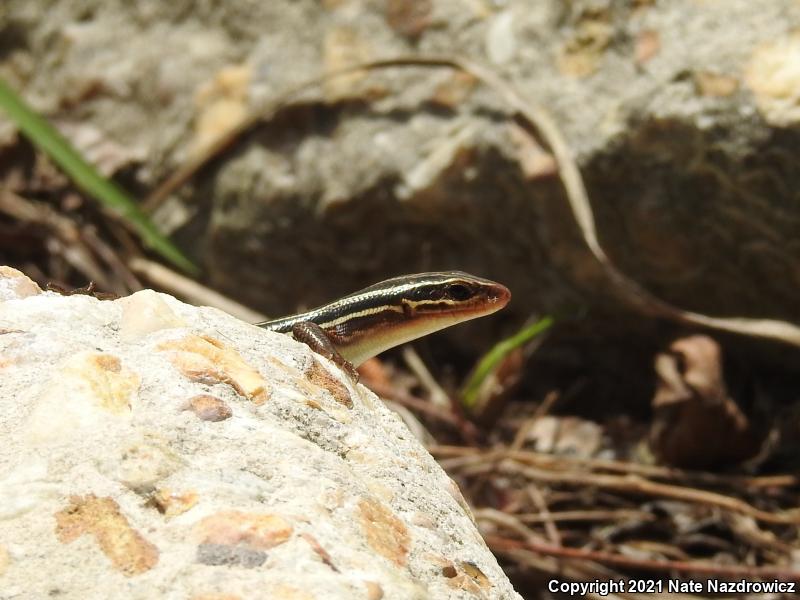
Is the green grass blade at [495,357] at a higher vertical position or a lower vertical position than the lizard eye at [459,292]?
lower

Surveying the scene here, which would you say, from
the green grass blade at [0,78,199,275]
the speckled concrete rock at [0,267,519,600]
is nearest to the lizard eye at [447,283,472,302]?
the speckled concrete rock at [0,267,519,600]

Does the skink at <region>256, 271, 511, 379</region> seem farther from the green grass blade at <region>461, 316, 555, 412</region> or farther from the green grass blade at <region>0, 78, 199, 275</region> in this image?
the green grass blade at <region>0, 78, 199, 275</region>

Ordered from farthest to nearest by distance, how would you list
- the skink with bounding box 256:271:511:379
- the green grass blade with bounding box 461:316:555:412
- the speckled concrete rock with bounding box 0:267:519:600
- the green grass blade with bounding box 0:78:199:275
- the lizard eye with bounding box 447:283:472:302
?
the green grass blade with bounding box 0:78:199:275 → the green grass blade with bounding box 461:316:555:412 → the lizard eye with bounding box 447:283:472:302 → the skink with bounding box 256:271:511:379 → the speckled concrete rock with bounding box 0:267:519:600

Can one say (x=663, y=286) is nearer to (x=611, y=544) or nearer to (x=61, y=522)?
(x=611, y=544)

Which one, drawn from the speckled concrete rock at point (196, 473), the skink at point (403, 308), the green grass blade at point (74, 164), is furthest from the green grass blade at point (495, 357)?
the speckled concrete rock at point (196, 473)

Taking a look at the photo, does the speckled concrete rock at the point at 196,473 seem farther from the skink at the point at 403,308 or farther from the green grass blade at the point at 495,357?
the green grass blade at the point at 495,357

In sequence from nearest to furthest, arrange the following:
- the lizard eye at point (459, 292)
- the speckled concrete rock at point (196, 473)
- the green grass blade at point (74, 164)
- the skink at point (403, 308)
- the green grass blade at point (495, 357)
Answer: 1. the speckled concrete rock at point (196, 473)
2. the skink at point (403, 308)
3. the lizard eye at point (459, 292)
4. the green grass blade at point (495, 357)
5. the green grass blade at point (74, 164)
